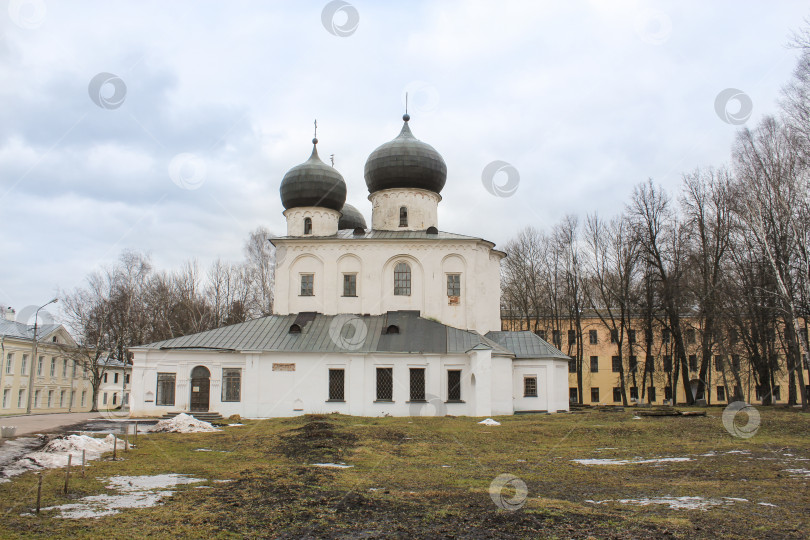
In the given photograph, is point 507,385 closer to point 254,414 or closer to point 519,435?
point 519,435

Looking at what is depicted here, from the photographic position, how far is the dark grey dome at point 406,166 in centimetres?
3250

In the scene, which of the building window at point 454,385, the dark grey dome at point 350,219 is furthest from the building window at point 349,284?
the dark grey dome at point 350,219

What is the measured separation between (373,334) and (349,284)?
12.6 ft

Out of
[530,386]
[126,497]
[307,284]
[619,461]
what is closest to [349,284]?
[307,284]

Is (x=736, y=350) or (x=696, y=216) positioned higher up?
(x=696, y=216)

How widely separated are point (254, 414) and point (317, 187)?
40.7 ft

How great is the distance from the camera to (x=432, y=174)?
32781mm

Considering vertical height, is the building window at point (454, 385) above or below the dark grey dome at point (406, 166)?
below

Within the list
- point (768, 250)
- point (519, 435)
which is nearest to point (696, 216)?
point (768, 250)

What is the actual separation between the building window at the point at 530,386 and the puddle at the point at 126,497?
2038cm

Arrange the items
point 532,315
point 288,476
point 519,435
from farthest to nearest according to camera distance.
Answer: point 532,315
point 519,435
point 288,476

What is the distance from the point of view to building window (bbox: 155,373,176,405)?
26797mm

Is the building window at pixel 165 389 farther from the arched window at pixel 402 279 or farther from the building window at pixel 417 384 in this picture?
the arched window at pixel 402 279

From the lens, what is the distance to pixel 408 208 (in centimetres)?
3275
